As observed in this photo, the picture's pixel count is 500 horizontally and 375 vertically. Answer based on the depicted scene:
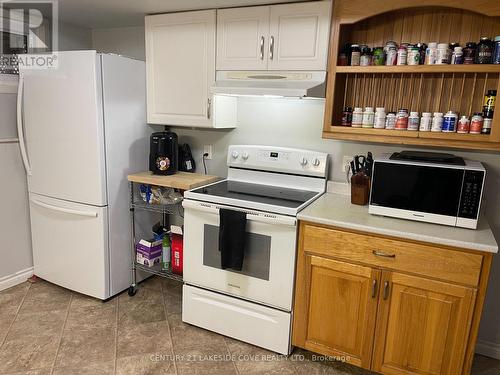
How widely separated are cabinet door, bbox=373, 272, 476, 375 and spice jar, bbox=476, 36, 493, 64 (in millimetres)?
1098

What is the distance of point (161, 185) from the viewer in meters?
2.62

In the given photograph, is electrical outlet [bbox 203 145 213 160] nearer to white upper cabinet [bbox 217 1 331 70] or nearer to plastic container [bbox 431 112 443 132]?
white upper cabinet [bbox 217 1 331 70]

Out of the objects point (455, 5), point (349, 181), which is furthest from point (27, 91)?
point (455, 5)

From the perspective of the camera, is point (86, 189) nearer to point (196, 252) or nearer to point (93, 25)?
point (196, 252)

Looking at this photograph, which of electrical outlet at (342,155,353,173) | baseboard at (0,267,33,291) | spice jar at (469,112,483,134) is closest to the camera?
spice jar at (469,112,483,134)

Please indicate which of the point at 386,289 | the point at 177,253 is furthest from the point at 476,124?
the point at 177,253

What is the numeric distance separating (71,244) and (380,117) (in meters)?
2.26

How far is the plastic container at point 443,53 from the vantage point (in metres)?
1.99

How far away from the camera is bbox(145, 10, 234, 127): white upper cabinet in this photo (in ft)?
8.25

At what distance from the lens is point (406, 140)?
6.86 ft

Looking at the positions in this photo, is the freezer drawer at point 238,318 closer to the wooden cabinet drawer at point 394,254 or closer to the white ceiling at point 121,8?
the wooden cabinet drawer at point 394,254

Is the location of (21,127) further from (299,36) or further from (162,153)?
(299,36)

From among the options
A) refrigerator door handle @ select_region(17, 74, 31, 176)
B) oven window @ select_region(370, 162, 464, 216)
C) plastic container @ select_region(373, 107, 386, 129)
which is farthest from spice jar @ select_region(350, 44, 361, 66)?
refrigerator door handle @ select_region(17, 74, 31, 176)

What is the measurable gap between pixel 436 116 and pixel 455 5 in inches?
20.9
